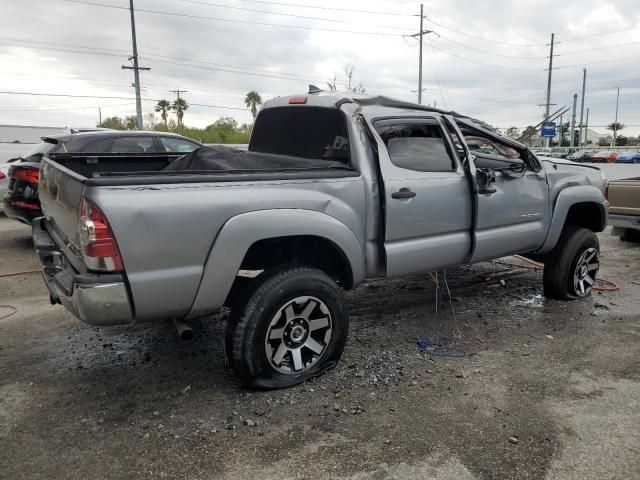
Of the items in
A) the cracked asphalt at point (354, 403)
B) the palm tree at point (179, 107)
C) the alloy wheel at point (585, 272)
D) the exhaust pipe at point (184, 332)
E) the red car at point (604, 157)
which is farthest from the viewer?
the palm tree at point (179, 107)

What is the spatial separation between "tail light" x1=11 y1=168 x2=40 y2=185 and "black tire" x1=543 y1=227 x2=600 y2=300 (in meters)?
6.68

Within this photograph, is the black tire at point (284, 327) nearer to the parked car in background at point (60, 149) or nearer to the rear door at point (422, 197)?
the rear door at point (422, 197)

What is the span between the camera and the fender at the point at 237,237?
3045mm

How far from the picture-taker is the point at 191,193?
2928 mm

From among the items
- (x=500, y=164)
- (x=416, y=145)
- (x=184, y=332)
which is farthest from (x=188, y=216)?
(x=500, y=164)

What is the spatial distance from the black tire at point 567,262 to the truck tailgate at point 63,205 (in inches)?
175

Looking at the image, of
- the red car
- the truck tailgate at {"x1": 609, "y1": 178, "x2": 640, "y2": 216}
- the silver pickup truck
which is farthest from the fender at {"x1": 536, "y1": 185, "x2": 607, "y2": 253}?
the red car

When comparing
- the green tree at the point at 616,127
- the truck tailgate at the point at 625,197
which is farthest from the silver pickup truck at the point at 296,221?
the green tree at the point at 616,127

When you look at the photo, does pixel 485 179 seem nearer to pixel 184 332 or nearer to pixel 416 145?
pixel 416 145

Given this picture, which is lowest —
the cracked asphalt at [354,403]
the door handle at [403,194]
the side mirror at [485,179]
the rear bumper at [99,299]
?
the cracked asphalt at [354,403]

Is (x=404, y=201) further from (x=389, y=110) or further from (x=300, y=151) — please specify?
(x=300, y=151)

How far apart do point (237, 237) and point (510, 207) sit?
269 centimetres

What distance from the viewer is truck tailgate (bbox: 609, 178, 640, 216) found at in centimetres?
764

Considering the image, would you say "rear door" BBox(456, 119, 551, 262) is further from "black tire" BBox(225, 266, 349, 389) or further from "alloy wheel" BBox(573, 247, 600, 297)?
"black tire" BBox(225, 266, 349, 389)
